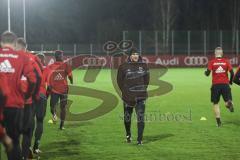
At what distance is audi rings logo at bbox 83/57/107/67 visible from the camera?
52.0 meters

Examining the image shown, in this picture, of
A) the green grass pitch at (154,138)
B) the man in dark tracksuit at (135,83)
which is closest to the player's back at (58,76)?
the green grass pitch at (154,138)

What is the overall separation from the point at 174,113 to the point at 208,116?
1.36 m

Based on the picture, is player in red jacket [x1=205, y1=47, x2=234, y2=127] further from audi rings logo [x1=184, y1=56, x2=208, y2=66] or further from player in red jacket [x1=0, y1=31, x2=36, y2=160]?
audi rings logo [x1=184, y1=56, x2=208, y2=66]

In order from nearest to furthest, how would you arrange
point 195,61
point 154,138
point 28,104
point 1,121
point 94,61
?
1. point 1,121
2. point 28,104
3. point 154,138
4. point 94,61
5. point 195,61

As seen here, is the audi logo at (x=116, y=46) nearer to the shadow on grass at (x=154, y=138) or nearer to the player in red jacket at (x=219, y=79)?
the player in red jacket at (x=219, y=79)

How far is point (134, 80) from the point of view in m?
13.4

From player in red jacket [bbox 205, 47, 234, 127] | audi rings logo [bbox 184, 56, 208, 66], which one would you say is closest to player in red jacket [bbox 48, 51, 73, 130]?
player in red jacket [bbox 205, 47, 234, 127]

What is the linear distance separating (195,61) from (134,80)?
44.1 metres

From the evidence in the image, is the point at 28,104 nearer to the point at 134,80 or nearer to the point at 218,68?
the point at 134,80

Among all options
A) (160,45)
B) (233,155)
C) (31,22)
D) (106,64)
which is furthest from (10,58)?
(31,22)

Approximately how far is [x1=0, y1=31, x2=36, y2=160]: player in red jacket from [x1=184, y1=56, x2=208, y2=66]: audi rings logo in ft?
159

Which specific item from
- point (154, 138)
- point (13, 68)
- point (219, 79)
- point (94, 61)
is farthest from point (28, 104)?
point (94, 61)

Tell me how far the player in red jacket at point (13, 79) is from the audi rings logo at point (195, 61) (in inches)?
1910

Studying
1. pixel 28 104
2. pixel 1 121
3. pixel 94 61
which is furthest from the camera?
pixel 94 61
